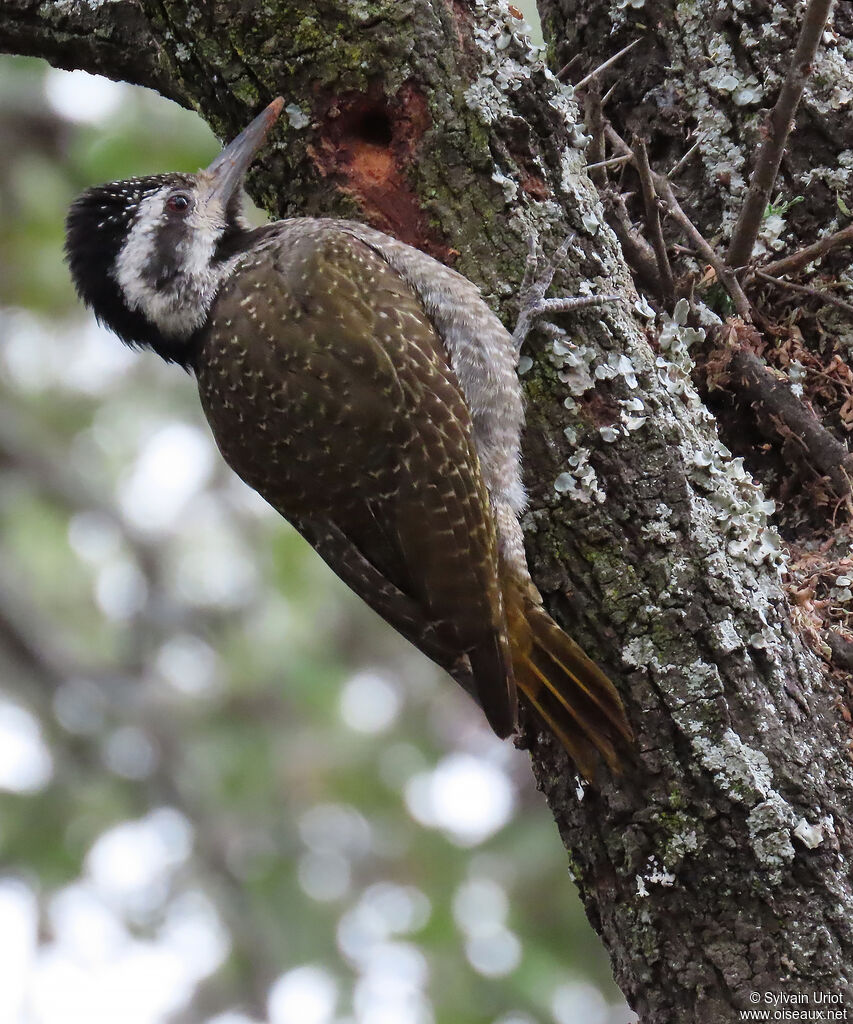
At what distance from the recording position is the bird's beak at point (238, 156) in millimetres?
2711

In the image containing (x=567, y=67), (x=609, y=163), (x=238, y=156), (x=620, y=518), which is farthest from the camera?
(x=567, y=67)

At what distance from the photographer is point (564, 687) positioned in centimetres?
260

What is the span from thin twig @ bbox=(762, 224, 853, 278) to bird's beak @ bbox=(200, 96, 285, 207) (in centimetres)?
122

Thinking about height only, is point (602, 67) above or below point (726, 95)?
above

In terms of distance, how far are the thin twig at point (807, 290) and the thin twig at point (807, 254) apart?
2 cm

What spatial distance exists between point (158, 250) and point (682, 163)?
141 cm

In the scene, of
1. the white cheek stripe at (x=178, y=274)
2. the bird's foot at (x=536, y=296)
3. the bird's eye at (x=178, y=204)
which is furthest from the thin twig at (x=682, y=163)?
the bird's eye at (x=178, y=204)

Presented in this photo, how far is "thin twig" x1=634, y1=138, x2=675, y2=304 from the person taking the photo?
2848 mm

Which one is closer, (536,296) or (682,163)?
(536,296)

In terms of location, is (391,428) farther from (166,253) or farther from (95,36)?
(95,36)

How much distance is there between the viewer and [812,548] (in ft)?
10.2

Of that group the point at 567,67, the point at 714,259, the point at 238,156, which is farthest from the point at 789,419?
the point at 238,156

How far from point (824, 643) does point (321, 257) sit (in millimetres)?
1427

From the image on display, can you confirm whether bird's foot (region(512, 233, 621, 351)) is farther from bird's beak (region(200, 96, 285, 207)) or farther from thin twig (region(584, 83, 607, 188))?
bird's beak (region(200, 96, 285, 207))
